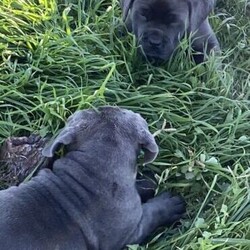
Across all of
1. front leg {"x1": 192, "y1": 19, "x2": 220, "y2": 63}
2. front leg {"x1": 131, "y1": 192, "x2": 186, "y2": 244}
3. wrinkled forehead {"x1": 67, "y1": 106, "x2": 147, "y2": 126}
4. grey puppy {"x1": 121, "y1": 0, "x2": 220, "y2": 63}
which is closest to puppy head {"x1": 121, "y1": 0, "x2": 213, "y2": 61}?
grey puppy {"x1": 121, "y1": 0, "x2": 220, "y2": 63}

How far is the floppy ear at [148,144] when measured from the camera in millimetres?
4273

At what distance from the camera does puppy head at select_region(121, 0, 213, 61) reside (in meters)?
5.09

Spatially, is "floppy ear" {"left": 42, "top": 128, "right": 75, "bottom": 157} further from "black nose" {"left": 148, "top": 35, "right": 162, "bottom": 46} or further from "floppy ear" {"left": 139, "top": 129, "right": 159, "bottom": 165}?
"black nose" {"left": 148, "top": 35, "right": 162, "bottom": 46}

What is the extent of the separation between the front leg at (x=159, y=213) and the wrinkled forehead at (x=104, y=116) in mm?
527

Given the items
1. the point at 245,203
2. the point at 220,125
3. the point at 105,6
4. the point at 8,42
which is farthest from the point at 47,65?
the point at 245,203

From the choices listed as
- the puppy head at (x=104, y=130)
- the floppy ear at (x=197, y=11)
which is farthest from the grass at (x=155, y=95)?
the puppy head at (x=104, y=130)

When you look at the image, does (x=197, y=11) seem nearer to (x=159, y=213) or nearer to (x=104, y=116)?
(x=104, y=116)

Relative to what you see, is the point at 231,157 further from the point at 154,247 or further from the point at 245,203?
the point at 154,247

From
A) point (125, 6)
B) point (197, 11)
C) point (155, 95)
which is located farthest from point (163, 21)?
point (155, 95)

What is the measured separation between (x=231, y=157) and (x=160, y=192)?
506mm

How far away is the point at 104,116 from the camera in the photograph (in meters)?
4.23

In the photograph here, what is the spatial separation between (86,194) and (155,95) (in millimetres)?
1137

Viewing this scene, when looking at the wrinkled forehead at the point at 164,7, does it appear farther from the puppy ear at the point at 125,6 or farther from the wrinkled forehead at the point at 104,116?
the wrinkled forehead at the point at 104,116

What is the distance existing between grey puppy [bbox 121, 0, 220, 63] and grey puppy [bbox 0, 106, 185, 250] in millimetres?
934
